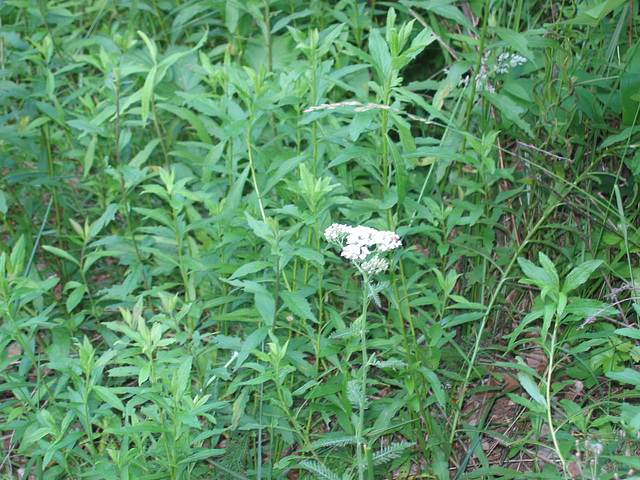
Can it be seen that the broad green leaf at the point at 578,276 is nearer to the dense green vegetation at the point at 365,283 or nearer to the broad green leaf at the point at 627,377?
the dense green vegetation at the point at 365,283

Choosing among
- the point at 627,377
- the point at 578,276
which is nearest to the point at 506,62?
the point at 578,276

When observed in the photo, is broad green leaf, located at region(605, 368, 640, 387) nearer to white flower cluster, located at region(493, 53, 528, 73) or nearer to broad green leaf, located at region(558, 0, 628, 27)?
broad green leaf, located at region(558, 0, 628, 27)

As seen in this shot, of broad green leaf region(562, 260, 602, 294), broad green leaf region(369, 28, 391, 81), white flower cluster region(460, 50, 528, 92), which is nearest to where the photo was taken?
broad green leaf region(562, 260, 602, 294)

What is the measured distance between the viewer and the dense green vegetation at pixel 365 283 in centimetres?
186

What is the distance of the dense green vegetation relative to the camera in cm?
186

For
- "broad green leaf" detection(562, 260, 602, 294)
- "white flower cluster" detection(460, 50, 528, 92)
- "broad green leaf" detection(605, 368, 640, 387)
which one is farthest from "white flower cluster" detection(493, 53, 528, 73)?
"broad green leaf" detection(605, 368, 640, 387)

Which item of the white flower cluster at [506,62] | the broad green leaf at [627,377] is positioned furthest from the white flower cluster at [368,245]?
the white flower cluster at [506,62]

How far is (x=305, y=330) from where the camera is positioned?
2.22 meters

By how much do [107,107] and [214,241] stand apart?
31.4 inches

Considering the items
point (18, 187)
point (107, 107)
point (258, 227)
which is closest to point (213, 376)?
point (258, 227)

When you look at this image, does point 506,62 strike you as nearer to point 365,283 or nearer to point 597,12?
point 597,12

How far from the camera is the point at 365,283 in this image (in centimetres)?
168

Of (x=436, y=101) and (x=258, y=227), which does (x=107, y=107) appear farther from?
(x=436, y=101)

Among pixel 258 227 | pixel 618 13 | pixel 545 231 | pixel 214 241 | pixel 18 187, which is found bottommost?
pixel 18 187
